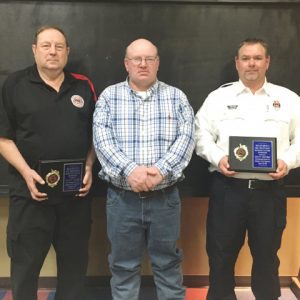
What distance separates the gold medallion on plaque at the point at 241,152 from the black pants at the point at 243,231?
0.17 meters

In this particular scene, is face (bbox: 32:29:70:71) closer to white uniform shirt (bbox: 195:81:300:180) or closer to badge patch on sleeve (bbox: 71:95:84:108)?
badge patch on sleeve (bbox: 71:95:84:108)

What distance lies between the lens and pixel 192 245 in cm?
256

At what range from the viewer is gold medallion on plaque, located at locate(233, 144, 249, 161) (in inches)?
74.6

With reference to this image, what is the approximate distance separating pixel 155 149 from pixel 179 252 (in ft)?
1.83

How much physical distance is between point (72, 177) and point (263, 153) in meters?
0.94

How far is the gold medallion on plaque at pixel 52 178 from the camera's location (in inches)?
70.3

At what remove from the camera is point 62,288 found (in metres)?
2.03

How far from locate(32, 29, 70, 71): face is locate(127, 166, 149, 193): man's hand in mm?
626

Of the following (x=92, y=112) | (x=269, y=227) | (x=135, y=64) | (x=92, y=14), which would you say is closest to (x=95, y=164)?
(x=92, y=112)

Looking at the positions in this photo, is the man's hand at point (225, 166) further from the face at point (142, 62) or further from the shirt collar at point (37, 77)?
the shirt collar at point (37, 77)

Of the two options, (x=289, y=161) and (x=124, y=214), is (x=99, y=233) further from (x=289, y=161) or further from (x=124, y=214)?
(x=289, y=161)

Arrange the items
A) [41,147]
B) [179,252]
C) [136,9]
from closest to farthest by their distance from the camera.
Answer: [41,147], [179,252], [136,9]

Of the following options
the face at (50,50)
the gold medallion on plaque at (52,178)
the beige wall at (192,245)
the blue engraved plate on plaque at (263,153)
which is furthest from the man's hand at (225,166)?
the face at (50,50)

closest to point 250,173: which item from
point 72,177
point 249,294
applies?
point 72,177
